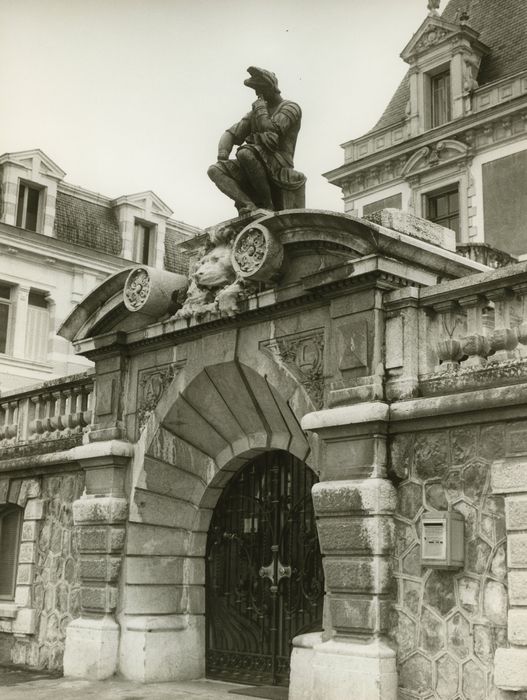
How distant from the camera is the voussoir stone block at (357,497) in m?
7.25

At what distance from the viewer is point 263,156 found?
9820 millimetres

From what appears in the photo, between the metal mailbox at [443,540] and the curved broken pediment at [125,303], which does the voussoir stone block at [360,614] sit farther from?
the curved broken pediment at [125,303]

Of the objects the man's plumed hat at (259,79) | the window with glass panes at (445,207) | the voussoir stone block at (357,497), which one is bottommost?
the voussoir stone block at (357,497)

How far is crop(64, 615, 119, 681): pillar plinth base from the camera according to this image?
9492mm

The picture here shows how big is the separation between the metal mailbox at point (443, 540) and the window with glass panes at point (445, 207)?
49.2 feet

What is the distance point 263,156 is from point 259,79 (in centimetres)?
85

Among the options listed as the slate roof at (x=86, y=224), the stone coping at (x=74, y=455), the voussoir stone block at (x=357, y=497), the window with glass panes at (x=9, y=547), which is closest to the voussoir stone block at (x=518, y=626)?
the voussoir stone block at (x=357, y=497)

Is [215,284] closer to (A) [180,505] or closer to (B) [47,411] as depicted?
(A) [180,505]

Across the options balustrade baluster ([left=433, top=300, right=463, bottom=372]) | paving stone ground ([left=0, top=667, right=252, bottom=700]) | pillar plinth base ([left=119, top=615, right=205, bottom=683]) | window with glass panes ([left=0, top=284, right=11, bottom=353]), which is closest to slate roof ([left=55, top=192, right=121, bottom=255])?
window with glass panes ([left=0, top=284, right=11, bottom=353])

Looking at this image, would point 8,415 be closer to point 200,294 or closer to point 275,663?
point 200,294

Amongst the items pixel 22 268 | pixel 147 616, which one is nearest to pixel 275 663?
pixel 147 616

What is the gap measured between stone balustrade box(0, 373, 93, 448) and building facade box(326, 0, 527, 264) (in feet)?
33.8

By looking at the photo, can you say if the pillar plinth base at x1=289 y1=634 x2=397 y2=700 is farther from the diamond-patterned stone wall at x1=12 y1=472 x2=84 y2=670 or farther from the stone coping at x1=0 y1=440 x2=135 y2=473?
the diamond-patterned stone wall at x1=12 y1=472 x2=84 y2=670

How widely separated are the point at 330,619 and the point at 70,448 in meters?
4.63
